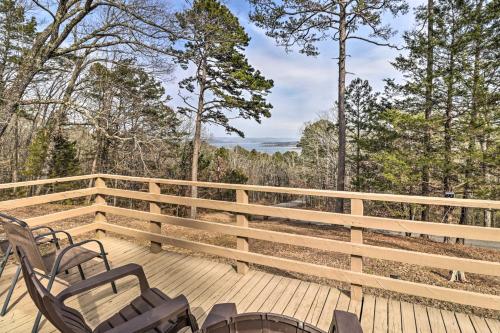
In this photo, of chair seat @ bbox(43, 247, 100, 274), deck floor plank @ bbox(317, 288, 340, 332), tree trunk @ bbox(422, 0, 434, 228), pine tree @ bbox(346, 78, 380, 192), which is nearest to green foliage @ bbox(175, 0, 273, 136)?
pine tree @ bbox(346, 78, 380, 192)

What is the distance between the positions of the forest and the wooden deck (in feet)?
14.4

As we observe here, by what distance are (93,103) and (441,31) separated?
1323 cm

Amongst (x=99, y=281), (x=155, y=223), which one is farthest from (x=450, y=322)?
(x=155, y=223)

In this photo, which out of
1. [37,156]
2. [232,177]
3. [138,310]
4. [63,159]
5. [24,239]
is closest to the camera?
[138,310]

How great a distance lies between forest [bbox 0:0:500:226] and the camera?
6715mm

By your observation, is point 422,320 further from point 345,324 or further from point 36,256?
point 36,256

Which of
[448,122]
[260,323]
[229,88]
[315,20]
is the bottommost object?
[260,323]

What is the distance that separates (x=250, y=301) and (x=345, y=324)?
165 cm

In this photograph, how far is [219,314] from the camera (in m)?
1.22

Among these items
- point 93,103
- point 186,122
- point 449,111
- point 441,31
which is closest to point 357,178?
point 449,111

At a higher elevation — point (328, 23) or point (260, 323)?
point (328, 23)

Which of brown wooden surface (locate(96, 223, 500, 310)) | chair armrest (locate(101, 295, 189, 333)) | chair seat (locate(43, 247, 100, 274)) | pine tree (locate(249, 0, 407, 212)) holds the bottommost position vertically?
brown wooden surface (locate(96, 223, 500, 310))

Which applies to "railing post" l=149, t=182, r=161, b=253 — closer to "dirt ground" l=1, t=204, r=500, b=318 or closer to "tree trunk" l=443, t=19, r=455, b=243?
"dirt ground" l=1, t=204, r=500, b=318

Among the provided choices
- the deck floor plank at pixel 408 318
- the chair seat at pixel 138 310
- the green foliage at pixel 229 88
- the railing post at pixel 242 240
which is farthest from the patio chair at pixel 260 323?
the green foliage at pixel 229 88
